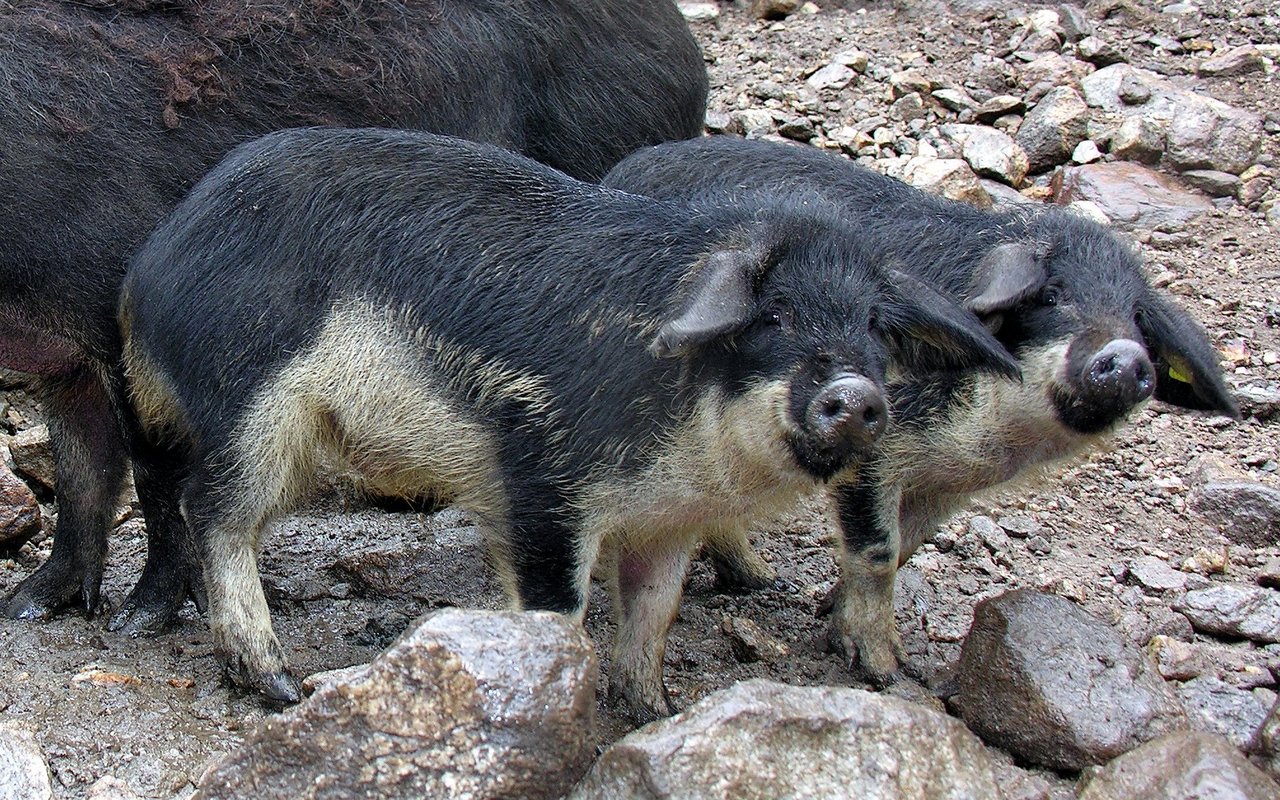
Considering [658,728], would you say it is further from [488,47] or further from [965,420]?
[488,47]

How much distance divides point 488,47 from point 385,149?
41.8 inches

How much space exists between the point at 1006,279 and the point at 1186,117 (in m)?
3.71

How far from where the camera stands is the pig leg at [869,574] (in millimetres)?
5004

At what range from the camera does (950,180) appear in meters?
7.39

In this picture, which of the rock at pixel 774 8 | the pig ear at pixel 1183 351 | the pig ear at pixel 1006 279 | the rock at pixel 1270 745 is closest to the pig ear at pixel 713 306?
the pig ear at pixel 1006 279

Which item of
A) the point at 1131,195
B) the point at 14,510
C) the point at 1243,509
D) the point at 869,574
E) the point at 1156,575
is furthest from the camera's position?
the point at 1131,195

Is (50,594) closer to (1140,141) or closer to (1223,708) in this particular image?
(1223,708)

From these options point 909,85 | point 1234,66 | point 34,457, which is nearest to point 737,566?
point 34,457

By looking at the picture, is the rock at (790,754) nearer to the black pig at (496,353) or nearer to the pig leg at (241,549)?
Result: the black pig at (496,353)

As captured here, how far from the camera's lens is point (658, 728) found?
12.1 ft

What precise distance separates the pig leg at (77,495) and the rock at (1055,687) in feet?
9.41

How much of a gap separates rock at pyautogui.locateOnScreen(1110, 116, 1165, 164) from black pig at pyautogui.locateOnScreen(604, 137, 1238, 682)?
2747mm

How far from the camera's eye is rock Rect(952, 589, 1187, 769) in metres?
4.24

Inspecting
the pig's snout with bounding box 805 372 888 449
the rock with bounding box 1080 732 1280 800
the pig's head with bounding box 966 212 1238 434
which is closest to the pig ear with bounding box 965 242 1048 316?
the pig's head with bounding box 966 212 1238 434
